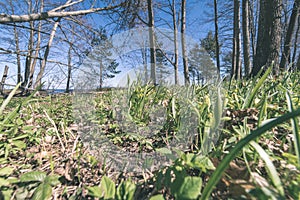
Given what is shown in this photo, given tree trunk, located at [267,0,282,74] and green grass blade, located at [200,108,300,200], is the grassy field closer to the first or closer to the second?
green grass blade, located at [200,108,300,200]

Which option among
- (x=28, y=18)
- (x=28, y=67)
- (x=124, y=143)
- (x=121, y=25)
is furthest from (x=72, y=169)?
(x=28, y=67)

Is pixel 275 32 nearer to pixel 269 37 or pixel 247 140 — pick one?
pixel 269 37

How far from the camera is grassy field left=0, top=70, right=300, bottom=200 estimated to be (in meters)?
0.33

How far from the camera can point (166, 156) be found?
0.51 metres

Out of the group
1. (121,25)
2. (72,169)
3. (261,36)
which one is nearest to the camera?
(72,169)

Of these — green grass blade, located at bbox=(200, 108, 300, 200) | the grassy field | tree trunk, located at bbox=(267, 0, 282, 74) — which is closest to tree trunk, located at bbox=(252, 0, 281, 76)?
tree trunk, located at bbox=(267, 0, 282, 74)

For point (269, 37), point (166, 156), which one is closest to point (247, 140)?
point (166, 156)

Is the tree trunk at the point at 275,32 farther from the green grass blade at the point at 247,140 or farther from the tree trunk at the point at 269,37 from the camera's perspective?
the green grass blade at the point at 247,140

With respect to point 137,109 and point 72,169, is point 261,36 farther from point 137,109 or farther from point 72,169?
point 72,169

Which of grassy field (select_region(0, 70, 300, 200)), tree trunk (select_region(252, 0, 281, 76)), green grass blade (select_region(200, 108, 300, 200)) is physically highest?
tree trunk (select_region(252, 0, 281, 76))

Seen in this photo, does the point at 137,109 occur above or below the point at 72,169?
above

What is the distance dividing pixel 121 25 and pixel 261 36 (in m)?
3.05

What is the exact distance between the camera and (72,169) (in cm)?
58

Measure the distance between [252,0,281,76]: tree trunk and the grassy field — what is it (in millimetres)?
2210
